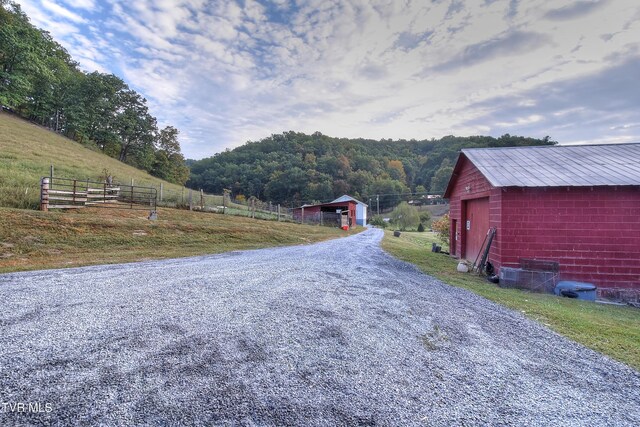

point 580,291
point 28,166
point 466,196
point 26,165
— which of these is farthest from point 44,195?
point 580,291

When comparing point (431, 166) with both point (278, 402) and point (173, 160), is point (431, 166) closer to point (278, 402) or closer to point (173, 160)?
point (173, 160)

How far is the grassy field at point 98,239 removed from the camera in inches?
320

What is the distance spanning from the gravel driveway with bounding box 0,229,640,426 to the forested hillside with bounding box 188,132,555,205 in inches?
2539

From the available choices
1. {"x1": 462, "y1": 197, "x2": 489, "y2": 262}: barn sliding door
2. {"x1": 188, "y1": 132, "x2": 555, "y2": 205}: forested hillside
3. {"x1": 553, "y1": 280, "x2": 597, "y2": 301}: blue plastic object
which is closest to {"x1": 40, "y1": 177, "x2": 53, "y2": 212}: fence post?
{"x1": 462, "y1": 197, "x2": 489, "y2": 262}: barn sliding door

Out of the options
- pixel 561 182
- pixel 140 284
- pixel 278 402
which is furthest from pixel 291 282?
pixel 561 182

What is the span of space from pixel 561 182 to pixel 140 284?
1082cm

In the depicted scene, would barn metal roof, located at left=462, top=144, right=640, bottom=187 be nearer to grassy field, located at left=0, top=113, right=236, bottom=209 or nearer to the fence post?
the fence post

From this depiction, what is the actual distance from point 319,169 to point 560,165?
71249 mm

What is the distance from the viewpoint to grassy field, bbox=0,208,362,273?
8.13 meters

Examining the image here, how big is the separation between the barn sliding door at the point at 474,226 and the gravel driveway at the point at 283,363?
238 inches

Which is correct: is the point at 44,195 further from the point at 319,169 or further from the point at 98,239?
the point at 319,169

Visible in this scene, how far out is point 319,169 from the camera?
8006cm

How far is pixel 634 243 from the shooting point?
8.16 metres

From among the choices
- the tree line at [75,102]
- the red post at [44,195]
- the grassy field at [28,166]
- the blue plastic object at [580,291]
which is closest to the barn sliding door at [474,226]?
the blue plastic object at [580,291]
